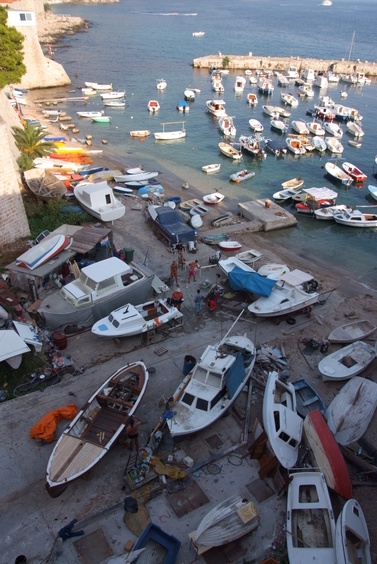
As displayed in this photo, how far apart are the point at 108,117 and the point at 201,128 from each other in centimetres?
1161

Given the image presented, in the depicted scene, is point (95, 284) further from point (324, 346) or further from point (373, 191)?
point (373, 191)

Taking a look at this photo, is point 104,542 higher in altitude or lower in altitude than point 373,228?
higher

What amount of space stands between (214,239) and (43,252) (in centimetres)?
1116

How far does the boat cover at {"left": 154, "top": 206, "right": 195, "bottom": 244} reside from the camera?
79.4 ft

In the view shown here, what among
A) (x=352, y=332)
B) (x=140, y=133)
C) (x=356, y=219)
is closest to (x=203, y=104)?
(x=140, y=133)

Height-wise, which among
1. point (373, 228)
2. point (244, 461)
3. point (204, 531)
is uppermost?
point (204, 531)

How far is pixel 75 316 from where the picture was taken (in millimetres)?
17266

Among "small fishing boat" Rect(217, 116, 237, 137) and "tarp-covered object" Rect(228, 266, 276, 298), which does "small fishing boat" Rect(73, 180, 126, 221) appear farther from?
"small fishing boat" Rect(217, 116, 237, 137)

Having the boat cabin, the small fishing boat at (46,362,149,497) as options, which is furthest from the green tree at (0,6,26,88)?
the small fishing boat at (46,362,149,497)

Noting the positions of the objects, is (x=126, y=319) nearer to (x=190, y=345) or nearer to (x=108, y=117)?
(x=190, y=345)

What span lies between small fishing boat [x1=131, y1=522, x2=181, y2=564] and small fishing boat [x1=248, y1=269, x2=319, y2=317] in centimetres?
1050

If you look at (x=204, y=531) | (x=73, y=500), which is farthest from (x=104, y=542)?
(x=204, y=531)

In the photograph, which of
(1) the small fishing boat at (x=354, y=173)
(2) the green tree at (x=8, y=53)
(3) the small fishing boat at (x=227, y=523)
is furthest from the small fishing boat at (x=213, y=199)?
(3) the small fishing boat at (x=227, y=523)

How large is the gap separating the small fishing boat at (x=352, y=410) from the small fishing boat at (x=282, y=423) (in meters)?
1.32
